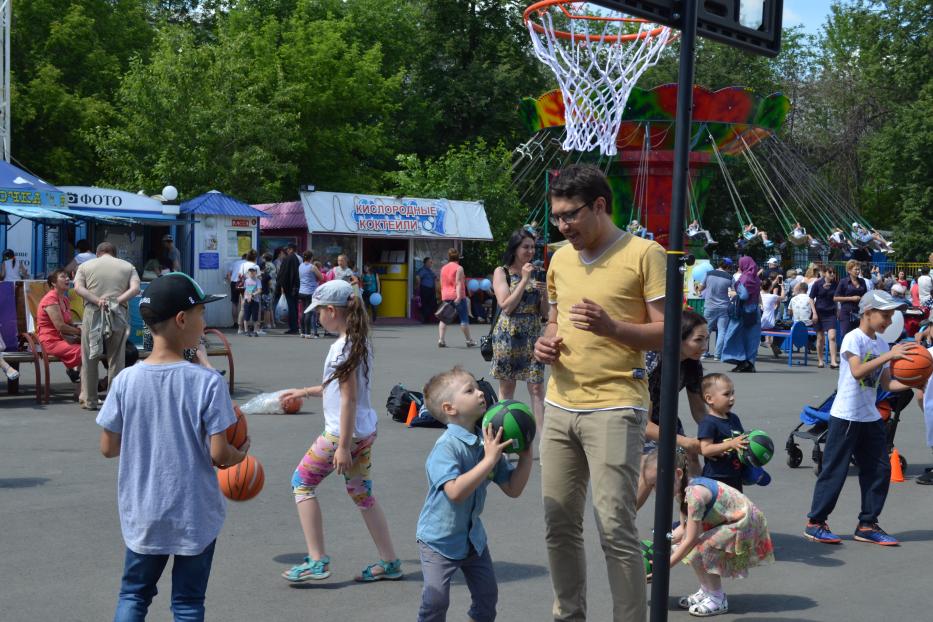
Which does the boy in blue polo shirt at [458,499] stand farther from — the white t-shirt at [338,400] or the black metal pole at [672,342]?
the white t-shirt at [338,400]

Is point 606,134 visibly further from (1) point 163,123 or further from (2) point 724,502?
(2) point 724,502

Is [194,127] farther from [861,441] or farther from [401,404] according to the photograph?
[861,441]

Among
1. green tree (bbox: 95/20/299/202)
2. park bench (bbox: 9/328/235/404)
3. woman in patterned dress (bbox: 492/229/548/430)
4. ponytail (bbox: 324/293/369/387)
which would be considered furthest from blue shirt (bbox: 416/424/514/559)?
green tree (bbox: 95/20/299/202)

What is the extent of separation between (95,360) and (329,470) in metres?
7.28

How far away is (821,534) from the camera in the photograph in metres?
6.91

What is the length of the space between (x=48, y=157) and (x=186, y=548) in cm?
3772

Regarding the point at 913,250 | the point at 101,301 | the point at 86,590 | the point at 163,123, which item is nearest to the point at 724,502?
the point at 86,590

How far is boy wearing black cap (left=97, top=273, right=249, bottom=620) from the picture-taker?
386cm

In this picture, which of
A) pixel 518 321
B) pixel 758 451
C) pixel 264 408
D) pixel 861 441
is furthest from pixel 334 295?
pixel 264 408

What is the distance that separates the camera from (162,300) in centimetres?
395

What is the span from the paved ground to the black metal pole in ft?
5.55

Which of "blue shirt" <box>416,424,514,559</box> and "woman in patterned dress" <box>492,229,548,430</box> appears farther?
"woman in patterned dress" <box>492,229,548,430</box>

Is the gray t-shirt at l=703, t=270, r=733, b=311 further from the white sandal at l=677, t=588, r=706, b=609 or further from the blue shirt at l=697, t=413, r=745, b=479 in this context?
the white sandal at l=677, t=588, r=706, b=609

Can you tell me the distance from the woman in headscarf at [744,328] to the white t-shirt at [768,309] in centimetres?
267
